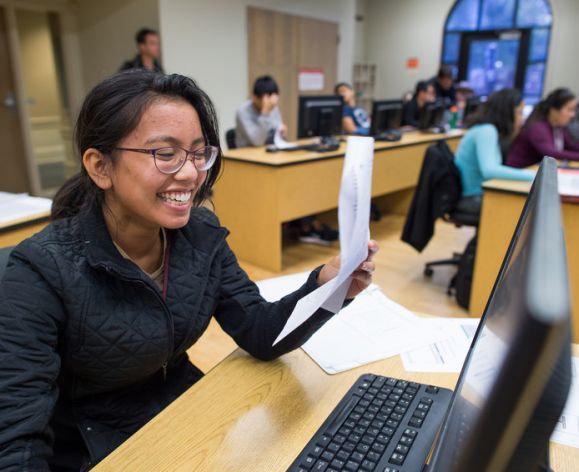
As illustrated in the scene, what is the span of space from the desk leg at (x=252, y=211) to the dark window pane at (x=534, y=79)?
610 centimetres

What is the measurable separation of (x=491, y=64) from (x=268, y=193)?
6.32 meters

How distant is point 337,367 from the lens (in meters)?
0.96

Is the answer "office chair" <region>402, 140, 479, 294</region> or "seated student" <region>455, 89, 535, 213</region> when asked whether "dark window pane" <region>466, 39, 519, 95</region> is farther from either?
"office chair" <region>402, 140, 479, 294</region>

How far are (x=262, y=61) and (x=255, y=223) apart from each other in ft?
11.3

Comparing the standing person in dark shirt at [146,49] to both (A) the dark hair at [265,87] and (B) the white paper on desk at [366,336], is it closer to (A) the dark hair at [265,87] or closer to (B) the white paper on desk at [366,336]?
(A) the dark hair at [265,87]

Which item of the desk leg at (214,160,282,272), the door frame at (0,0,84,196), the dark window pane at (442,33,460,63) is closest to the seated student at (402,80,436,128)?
the desk leg at (214,160,282,272)

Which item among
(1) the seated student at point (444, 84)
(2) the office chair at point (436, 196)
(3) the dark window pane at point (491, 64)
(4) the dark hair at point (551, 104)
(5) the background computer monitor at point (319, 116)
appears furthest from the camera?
(3) the dark window pane at point (491, 64)

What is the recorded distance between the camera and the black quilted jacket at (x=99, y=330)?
0.75 m

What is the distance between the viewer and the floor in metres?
2.39

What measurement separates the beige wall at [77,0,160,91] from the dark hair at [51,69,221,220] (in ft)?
14.3

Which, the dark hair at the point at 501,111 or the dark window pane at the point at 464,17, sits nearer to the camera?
the dark hair at the point at 501,111

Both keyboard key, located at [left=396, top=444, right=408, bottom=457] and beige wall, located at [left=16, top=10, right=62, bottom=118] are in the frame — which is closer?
keyboard key, located at [left=396, top=444, right=408, bottom=457]

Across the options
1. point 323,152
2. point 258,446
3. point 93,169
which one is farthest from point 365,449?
point 323,152

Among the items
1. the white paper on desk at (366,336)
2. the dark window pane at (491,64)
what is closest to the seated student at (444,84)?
the dark window pane at (491,64)
